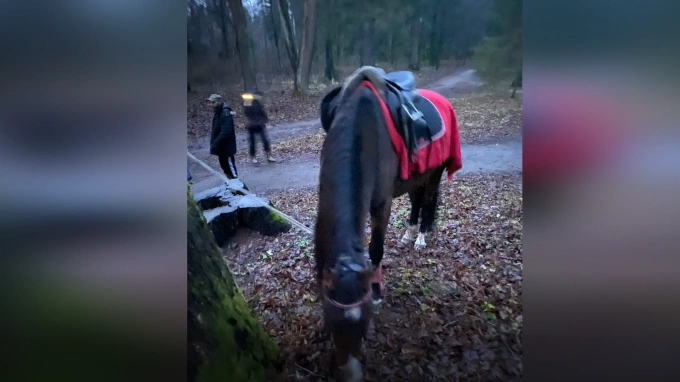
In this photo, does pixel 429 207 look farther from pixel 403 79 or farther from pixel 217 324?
pixel 217 324

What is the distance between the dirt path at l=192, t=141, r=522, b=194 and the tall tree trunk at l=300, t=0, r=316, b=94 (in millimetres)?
329

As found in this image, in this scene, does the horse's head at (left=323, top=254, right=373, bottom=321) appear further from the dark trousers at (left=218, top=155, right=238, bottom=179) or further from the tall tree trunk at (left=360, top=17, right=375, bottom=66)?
the tall tree trunk at (left=360, top=17, right=375, bottom=66)

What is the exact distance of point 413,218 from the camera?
73.0 inches

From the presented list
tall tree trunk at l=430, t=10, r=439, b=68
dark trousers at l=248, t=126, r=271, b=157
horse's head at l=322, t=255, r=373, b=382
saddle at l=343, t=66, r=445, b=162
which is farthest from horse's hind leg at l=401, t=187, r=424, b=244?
dark trousers at l=248, t=126, r=271, b=157

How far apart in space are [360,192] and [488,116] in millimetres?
603

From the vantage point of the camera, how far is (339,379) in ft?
5.74

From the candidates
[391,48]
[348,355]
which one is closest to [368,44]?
[391,48]
